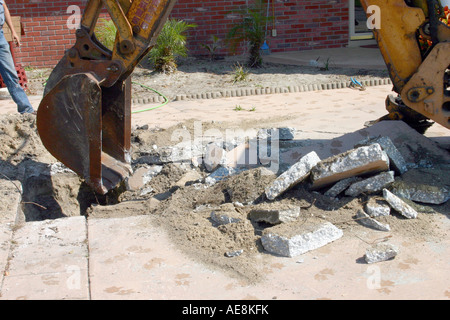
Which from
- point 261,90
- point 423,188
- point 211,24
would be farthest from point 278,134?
point 211,24

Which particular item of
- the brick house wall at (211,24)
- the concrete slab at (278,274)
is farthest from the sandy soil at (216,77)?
the concrete slab at (278,274)

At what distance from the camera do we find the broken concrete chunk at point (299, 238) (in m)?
4.02

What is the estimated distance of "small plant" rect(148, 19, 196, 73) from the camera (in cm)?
1039

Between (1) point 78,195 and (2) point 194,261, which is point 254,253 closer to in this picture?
(2) point 194,261

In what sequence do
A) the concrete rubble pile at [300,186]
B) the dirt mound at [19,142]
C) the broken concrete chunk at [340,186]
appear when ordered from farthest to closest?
the dirt mound at [19,142]
the broken concrete chunk at [340,186]
the concrete rubble pile at [300,186]

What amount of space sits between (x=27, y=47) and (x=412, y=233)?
9.31m

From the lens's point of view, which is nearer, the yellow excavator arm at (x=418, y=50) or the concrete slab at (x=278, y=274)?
the concrete slab at (x=278, y=274)

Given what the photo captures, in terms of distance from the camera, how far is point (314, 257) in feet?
13.1

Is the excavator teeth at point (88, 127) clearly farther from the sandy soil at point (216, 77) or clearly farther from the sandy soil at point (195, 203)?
the sandy soil at point (216, 77)

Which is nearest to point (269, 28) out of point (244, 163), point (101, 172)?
point (244, 163)

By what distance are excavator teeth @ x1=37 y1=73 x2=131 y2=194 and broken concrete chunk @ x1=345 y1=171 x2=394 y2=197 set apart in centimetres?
203

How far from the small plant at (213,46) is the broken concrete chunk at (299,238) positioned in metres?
8.01

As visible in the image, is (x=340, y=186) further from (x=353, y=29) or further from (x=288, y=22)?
(x=353, y=29)

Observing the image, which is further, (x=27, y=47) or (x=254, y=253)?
(x=27, y=47)
